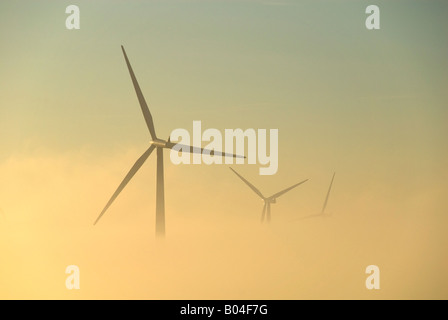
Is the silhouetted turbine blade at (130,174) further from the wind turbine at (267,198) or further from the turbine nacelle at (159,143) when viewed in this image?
the wind turbine at (267,198)

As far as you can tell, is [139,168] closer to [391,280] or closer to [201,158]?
[201,158]

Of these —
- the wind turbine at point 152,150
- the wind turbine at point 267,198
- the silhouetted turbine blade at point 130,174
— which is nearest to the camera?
the wind turbine at point 152,150

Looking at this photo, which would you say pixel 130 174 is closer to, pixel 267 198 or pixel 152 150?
pixel 152 150

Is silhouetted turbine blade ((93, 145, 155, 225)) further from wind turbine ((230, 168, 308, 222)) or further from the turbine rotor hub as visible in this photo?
wind turbine ((230, 168, 308, 222))

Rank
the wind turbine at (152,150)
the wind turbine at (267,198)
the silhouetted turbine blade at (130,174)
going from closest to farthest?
the wind turbine at (152,150) < the silhouetted turbine blade at (130,174) < the wind turbine at (267,198)

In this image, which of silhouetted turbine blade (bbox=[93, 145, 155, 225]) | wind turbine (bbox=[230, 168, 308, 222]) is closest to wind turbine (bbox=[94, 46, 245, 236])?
silhouetted turbine blade (bbox=[93, 145, 155, 225])

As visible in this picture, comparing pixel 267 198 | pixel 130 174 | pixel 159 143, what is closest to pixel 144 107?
pixel 159 143

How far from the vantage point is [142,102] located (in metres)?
17.3

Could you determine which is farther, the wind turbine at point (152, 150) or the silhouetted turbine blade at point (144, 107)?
the silhouetted turbine blade at point (144, 107)

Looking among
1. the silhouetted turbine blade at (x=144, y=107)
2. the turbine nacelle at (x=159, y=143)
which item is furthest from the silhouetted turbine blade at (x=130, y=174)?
the silhouetted turbine blade at (x=144, y=107)

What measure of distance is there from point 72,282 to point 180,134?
3637 mm

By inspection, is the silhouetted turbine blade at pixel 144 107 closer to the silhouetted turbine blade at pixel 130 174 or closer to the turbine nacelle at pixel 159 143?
the turbine nacelle at pixel 159 143

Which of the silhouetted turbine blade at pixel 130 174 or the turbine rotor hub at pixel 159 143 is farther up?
the turbine rotor hub at pixel 159 143
